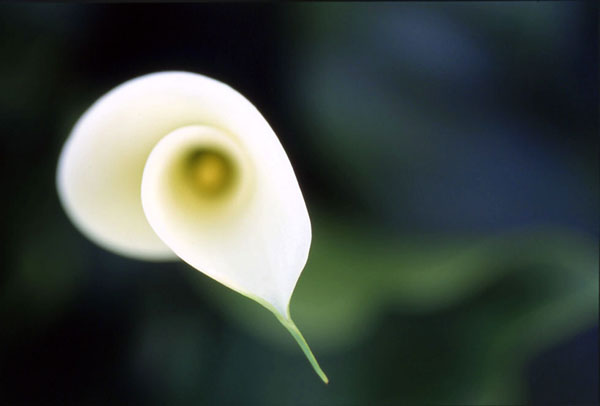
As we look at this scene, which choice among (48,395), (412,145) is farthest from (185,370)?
(412,145)

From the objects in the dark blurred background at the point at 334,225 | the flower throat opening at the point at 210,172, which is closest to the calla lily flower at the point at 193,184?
the flower throat opening at the point at 210,172

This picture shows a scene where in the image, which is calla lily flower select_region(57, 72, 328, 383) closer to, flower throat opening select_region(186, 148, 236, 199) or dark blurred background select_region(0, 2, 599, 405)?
flower throat opening select_region(186, 148, 236, 199)

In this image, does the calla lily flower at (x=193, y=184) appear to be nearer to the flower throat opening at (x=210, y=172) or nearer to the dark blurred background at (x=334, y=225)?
the flower throat opening at (x=210, y=172)

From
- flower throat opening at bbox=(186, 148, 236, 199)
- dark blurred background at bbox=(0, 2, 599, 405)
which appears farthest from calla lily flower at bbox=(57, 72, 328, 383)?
dark blurred background at bbox=(0, 2, 599, 405)

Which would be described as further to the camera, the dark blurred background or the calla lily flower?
the dark blurred background

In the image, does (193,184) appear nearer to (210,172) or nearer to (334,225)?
(210,172)

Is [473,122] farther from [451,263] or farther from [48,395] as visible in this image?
[48,395]

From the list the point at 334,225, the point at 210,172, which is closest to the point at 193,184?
the point at 210,172
